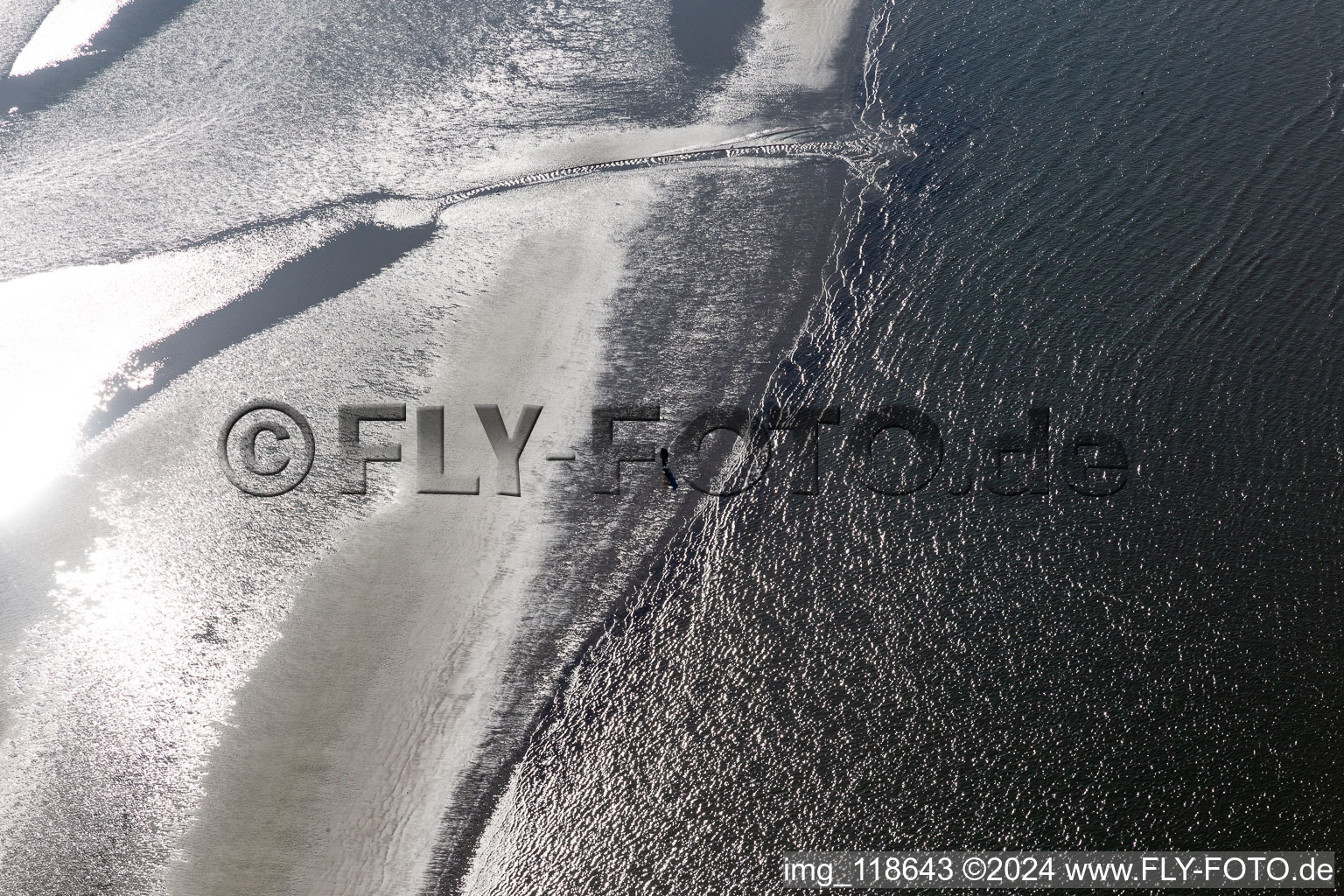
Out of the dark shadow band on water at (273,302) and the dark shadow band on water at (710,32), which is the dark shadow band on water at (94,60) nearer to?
the dark shadow band on water at (273,302)

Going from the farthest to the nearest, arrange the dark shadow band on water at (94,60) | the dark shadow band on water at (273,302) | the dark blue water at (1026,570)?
1. the dark shadow band on water at (94,60)
2. the dark shadow band on water at (273,302)
3. the dark blue water at (1026,570)

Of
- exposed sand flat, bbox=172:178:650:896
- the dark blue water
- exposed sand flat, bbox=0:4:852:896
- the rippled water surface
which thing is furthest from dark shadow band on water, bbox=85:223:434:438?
the dark blue water

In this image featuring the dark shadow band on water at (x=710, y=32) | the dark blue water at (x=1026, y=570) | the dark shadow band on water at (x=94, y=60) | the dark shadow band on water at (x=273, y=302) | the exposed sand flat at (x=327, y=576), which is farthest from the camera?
the dark shadow band on water at (x=710, y=32)

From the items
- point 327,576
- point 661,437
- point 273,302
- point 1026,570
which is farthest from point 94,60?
point 1026,570

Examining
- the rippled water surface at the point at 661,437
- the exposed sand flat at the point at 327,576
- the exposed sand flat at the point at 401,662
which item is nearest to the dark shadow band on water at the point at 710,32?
the rippled water surface at the point at 661,437

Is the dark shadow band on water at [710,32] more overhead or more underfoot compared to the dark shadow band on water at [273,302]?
more overhead

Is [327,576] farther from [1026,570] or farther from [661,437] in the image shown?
[1026,570]

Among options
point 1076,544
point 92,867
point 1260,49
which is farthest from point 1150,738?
point 1260,49
